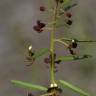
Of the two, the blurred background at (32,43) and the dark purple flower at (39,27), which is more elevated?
the dark purple flower at (39,27)

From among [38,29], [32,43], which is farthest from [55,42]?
[32,43]

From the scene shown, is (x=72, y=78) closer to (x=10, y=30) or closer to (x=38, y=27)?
(x=10, y=30)

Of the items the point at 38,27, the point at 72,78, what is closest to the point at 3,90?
the point at 72,78

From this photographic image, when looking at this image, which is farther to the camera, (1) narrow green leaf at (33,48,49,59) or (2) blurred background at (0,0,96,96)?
(2) blurred background at (0,0,96,96)

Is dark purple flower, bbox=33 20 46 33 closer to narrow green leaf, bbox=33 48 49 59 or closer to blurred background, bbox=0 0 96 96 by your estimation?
narrow green leaf, bbox=33 48 49 59

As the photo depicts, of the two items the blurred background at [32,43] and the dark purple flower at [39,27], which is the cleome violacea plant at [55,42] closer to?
the dark purple flower at [39,27]

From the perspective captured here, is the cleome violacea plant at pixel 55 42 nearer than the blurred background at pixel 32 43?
Yes

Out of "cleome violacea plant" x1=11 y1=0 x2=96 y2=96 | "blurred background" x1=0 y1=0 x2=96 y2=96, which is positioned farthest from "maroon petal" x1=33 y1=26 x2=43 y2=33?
"blurred background" x1=0 y1=0 x2=96 y2=96

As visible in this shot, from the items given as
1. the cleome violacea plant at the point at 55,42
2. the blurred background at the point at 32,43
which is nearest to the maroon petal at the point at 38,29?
the cleome violacea plant at the point at 55,42
